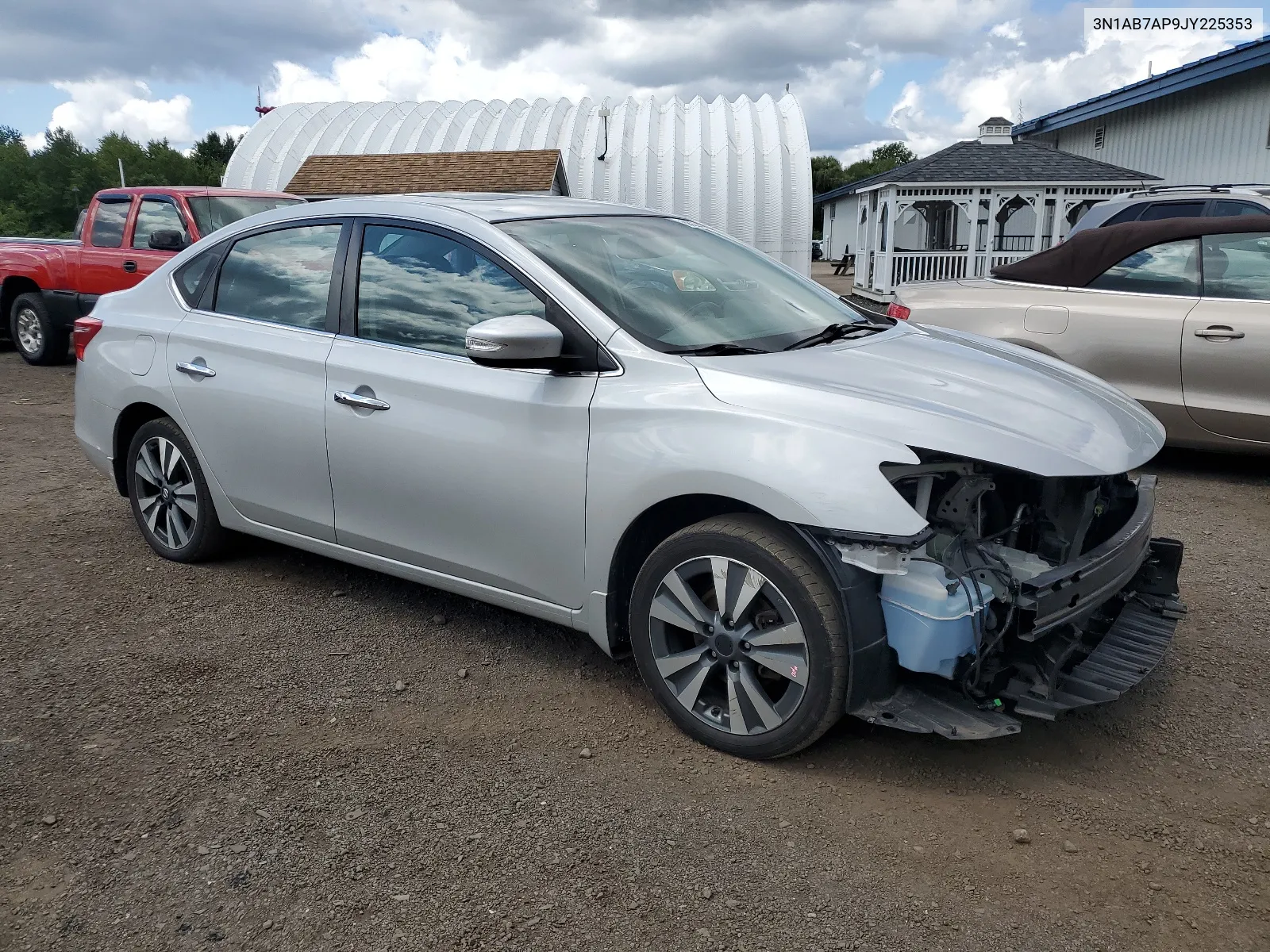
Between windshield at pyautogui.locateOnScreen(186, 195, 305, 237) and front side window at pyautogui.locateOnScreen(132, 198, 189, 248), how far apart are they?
6.9 inches

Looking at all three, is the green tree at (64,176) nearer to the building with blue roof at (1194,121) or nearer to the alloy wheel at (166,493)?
the building with blue roof at (1194,121)

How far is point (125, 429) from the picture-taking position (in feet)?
15.8

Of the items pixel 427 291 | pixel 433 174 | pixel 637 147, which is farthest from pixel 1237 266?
pixel 637 147

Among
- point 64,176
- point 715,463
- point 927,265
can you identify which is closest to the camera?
point 715,463

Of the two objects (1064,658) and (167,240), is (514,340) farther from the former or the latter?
(167,240)

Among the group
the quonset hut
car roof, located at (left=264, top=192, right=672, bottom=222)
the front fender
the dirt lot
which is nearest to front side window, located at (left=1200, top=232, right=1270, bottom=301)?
the dirt lot

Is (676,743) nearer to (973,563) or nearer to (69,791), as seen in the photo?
(973,563)

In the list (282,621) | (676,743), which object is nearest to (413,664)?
(282,621)

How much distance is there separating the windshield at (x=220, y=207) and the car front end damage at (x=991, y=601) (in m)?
9.12

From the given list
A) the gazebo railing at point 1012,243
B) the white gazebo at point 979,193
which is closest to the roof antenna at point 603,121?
the white gazebo at point 979,193

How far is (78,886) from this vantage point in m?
2.58

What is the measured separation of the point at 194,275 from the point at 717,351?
2623 millimetres

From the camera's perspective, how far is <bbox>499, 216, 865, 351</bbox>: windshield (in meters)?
3.41

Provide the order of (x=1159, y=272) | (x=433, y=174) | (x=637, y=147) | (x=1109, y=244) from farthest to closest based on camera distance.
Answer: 1. (x=637, y=147)
2. (x=433, y=174)
3. (x=1109, y=244)
4. (x=1159, y=272)
